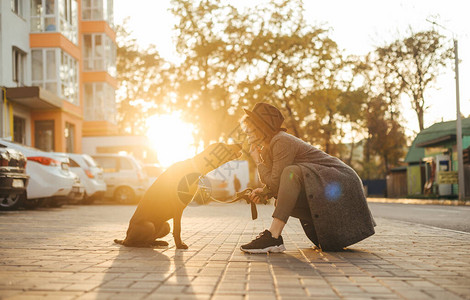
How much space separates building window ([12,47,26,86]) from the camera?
27.0 m

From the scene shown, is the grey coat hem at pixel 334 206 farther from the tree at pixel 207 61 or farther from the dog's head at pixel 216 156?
the tree at pixel 207 61

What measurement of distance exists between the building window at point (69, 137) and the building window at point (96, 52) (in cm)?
592

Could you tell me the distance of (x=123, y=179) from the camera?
73.7 feet

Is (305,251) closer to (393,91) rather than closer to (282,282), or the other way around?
(282,282)

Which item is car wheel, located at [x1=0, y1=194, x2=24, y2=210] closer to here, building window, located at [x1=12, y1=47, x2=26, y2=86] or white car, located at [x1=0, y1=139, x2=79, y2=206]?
white car, located at [x1=0, y1=139, x2=79, y2=206]

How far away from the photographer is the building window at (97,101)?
1444 inches

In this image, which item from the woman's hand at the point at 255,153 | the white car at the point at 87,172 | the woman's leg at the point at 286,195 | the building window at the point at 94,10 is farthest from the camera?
the building window at the point at 94,10

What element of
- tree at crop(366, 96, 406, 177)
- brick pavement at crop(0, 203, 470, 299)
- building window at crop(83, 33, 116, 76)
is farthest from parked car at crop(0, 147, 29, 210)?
tree at crop(366, 96, 406, 177)

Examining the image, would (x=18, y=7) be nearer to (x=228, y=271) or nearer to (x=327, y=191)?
(x=327, y=191)

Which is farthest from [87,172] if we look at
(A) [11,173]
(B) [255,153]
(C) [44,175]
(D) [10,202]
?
(B) [255,153]

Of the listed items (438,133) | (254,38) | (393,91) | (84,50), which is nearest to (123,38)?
(84,50)

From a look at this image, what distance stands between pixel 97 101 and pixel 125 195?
16.0m

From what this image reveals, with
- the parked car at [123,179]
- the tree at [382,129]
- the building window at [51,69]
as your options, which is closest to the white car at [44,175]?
the parked car at [123,179]

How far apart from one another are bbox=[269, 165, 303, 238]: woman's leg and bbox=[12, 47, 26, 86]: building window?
933 inches
